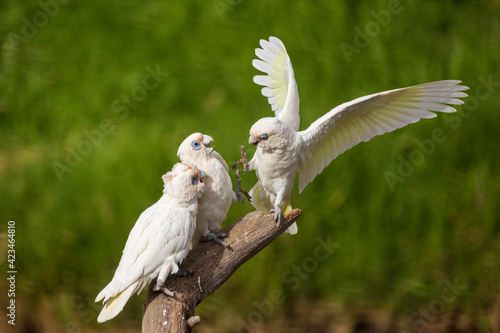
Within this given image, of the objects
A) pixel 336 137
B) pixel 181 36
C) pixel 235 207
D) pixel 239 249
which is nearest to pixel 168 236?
pixel 239 249

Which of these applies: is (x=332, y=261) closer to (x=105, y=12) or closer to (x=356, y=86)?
(x=356, y=86)

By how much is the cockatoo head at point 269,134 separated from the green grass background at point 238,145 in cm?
113

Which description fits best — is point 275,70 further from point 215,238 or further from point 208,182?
point 215,238

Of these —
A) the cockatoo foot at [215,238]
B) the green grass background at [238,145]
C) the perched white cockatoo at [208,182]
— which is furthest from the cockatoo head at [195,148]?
the green grass background at [238,145]

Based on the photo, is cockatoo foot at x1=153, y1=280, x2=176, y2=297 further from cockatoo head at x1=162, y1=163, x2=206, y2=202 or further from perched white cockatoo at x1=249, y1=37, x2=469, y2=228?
perched white cockatoo at x1=249, y1=37, x2=469, y2=228

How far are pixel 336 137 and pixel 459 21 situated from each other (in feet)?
5.11

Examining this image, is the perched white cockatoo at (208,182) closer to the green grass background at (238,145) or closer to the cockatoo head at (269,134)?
the cockatoo head at (269,134)

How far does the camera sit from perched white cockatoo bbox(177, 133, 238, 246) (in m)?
2.40

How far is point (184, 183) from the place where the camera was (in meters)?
2.25

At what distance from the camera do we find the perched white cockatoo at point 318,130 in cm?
247

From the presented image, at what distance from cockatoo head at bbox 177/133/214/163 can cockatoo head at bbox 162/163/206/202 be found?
0.37 ft

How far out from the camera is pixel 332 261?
3.53 metres

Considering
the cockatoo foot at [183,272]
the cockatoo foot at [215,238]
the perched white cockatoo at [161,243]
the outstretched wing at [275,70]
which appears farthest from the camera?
the outstretched wing at [275,70]

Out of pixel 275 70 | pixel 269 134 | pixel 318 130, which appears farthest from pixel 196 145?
→ pixel 275 70
